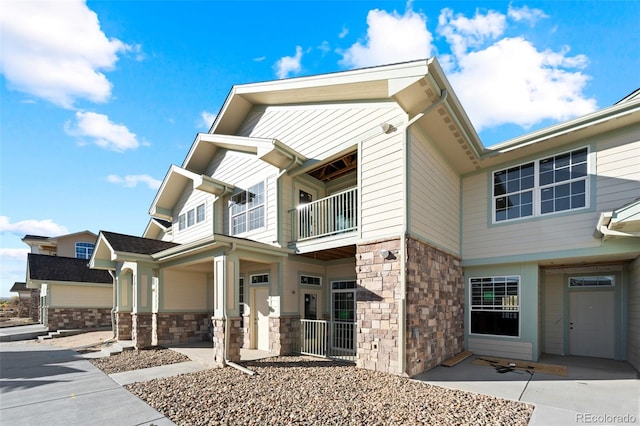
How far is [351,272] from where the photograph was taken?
1043 centimetres

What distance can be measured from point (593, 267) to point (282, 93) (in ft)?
34.7

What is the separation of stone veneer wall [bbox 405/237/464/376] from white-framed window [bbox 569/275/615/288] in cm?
325

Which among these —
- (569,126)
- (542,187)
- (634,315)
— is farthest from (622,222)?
(634,315)

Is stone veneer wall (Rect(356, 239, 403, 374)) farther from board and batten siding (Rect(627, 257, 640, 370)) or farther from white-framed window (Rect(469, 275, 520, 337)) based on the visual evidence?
board and batten siding (Rect(627, 257, 640, 370))

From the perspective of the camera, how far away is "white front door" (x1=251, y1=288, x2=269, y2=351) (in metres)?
10.1

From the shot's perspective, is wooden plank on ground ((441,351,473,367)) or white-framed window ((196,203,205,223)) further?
white-framed window ((196,203,205,223))

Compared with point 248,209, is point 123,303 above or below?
below

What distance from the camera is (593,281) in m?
9.20

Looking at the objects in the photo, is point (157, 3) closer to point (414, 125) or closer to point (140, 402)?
point (414, 125)

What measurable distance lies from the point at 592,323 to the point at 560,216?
3563 millimetres

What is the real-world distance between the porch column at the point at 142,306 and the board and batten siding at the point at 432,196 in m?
9.78

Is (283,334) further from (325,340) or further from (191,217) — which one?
(191,217)

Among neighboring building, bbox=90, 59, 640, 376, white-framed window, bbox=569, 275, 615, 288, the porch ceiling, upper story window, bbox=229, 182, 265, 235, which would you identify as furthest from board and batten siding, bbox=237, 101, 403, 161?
white-framed window, bbox=569, 275, 615, 288

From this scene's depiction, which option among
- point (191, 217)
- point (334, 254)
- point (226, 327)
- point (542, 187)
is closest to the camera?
point (226, 327)
